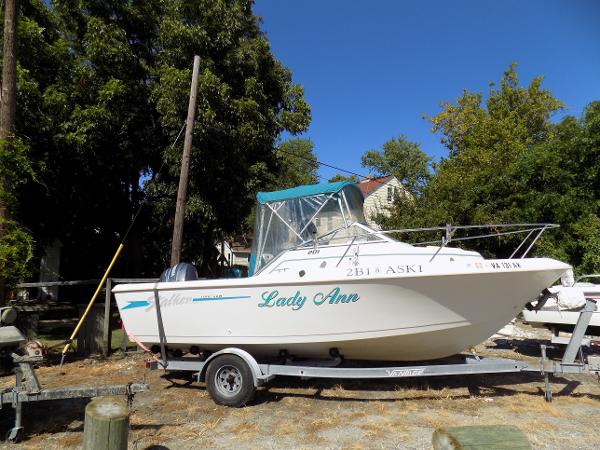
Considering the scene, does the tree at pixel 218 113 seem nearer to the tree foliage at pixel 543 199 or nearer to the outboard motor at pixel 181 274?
the tree foliage at pixel 543 199

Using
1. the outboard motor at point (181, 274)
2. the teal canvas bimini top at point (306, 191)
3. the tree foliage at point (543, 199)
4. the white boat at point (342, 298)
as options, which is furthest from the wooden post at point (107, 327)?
the tree foliage at point (543, 199)

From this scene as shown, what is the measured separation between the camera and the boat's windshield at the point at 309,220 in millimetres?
5957

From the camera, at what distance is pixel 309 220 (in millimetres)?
6043

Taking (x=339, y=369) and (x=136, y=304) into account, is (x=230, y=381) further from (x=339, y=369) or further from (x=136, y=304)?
(x=136, y=304)

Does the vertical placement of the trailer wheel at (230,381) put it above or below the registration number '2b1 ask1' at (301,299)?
below

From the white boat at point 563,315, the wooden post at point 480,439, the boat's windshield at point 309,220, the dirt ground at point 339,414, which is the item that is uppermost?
the boat's windshield at point 309,220

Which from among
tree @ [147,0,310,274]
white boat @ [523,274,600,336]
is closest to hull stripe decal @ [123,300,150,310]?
white boat @ [523,274,600,336]

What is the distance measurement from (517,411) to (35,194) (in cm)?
1156

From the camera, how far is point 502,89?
85.4ft

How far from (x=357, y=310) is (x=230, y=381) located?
1796 mm

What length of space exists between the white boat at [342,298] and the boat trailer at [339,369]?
0.21 m

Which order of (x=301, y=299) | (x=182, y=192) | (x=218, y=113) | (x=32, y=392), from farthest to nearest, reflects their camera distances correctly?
A: (x=218, y=113)
(x=182, y=192)
(x=301, y=299)
(x=32, y=392)

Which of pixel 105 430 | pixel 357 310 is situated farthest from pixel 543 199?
pixel 105 430

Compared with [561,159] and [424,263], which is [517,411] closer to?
[424,263]
